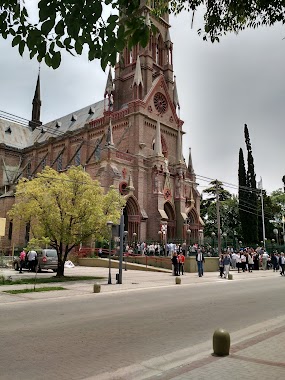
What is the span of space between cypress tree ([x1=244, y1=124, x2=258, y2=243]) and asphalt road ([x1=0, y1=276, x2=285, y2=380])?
133 ft

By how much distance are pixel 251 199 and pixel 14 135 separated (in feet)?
133

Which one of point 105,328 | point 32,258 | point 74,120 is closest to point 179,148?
point 74,120

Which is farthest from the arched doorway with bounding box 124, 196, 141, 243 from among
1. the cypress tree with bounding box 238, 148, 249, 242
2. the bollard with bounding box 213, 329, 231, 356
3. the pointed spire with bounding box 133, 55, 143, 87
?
the bollard with bounding box 213, 329, 231, 356

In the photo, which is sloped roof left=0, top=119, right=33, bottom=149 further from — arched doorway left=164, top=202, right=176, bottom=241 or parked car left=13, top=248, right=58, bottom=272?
parked car left=13, top=248, right=58, bottom=272

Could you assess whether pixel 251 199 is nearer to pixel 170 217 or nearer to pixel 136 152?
pixel 170 217

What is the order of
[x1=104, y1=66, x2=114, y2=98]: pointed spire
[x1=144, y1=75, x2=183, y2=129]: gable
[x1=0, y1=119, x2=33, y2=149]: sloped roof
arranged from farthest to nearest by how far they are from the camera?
1. [x1=0, y1=119, x2=33, y2=149]: sloped roof
2. [x1=104, y1=66, x2=114, y2=98]: pointed spire
3. [x1=144, y1=75, x2=183, y2=129]: gable

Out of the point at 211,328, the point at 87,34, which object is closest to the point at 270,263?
the point at 211,328

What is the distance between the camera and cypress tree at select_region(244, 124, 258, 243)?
2048 inches

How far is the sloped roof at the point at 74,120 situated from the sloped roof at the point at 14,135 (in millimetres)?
1388

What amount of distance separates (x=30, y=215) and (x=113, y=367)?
1601cm

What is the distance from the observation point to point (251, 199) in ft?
178

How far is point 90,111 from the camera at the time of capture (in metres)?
53.0

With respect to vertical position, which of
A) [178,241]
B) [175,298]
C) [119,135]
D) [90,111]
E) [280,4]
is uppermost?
[90,111]

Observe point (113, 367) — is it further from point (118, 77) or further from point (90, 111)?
point (90, 111)
